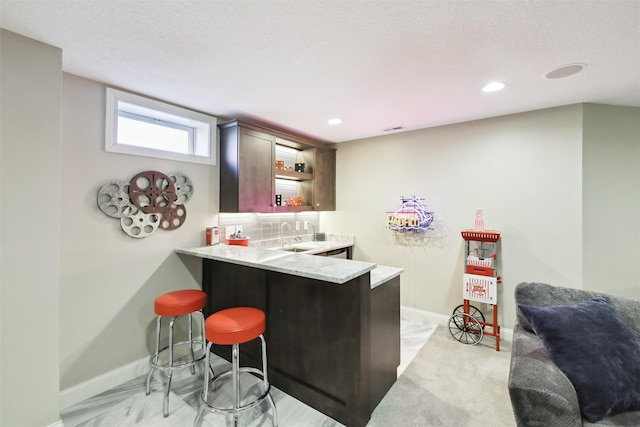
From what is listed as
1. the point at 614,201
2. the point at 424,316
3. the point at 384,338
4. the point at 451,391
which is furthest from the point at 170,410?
the point at 614,201

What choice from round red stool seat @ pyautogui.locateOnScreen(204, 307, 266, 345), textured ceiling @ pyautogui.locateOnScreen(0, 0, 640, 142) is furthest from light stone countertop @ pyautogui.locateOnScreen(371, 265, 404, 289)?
textured ceiling @ pyautogui.locateOnScreen(0, 0, 640, 142)

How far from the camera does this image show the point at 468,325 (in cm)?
326

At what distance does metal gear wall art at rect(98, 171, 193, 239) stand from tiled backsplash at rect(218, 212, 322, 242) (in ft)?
1.82

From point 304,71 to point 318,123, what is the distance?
134 centimetres

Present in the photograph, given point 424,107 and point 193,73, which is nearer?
point 193,73

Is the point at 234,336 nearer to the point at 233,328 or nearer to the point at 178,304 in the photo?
the point at 233,328

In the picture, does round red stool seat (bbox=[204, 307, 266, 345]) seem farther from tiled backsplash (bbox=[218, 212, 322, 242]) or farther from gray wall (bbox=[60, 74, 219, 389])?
tiled backsplash (bbox=[218, 212, 322, 242])

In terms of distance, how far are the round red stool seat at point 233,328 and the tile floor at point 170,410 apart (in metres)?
0.67

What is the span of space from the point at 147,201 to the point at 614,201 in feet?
15.3

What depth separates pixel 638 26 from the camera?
1.59m

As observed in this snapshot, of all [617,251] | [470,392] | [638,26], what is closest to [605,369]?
[470,392]

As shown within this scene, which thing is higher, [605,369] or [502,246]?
[502,246]

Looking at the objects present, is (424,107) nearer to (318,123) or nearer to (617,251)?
(318,123)

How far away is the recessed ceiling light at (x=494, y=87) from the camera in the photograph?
7.70 ft
